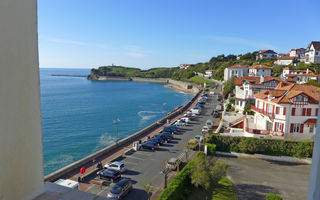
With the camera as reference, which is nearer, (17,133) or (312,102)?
(17,133)

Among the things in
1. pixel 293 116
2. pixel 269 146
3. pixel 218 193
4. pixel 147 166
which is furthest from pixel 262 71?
pixel 218 193

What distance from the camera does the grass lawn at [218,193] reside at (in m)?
13.8

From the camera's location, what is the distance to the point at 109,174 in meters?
15.7

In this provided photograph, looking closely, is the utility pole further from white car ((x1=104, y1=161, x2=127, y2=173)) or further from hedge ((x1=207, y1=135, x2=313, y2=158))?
hedge ((x1=207, y1=135, x2=313, y2=158))

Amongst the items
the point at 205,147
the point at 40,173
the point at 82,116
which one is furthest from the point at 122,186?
the point at 82,116

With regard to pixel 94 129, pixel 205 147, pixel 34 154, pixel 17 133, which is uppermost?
pixel 17 133

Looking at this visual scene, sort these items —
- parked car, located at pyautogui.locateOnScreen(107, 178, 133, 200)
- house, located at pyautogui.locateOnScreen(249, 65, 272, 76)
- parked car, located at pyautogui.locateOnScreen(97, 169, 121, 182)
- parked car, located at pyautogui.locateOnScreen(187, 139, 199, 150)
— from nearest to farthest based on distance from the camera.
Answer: parked car, located at pyautogui.locateOnScreen(107, 178, 133, 200)
parked car, located at pyautogui.locateOnScreen(97, 169, 121, 182)
parked car, located at pyautogui.locateOnScreen(187, 139, 199, 150)
house, located at pyautogui.locateOnScreen(249, 65, 272, 76)

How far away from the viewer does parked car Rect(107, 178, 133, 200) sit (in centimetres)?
1326

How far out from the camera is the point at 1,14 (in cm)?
140

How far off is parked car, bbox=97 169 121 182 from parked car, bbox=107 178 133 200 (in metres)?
1.65

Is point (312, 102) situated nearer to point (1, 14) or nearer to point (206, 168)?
point (206, 168)

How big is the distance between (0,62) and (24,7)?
0.43m

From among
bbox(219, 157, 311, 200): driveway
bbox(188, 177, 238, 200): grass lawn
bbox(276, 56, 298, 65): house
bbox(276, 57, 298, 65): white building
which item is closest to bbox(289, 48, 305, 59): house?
bbox(276, 56, 298, 65): house

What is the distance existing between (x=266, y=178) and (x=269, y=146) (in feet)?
16.3
